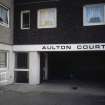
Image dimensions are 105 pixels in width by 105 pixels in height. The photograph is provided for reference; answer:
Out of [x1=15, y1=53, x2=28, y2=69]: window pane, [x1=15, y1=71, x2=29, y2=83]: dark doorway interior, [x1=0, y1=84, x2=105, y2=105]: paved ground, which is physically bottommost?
[x1=0, y1=84, x2=105, y2=105]: paved ground

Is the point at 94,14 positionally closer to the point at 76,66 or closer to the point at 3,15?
the point at 3,15

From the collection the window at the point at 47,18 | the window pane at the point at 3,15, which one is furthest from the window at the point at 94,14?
the window pane at the point at 3,15

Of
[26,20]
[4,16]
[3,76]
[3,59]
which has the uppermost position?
[4,16]

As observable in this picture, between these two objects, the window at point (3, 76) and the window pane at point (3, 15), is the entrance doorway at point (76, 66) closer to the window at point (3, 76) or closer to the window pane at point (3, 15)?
the window at point (3, 76)

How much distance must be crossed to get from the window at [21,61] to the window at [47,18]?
7.24 feet

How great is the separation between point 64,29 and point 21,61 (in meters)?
3.63

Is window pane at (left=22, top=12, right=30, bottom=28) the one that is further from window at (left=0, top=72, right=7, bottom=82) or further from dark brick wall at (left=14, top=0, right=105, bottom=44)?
window at (left=0, top=72, right=7, bottom=82)

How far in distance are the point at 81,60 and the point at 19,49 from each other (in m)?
5.78

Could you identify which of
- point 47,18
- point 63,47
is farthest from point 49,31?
point 63,47

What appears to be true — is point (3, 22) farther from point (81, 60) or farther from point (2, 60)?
point (81, 60)

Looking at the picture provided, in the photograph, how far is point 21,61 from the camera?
16.8 meters

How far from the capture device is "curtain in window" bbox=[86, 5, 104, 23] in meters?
15.1

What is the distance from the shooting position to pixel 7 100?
11070mm

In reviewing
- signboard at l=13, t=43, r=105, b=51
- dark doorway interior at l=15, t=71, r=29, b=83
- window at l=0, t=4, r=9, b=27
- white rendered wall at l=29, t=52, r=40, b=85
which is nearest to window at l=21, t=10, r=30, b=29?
window at l=0, t=4, r=9, b=27
